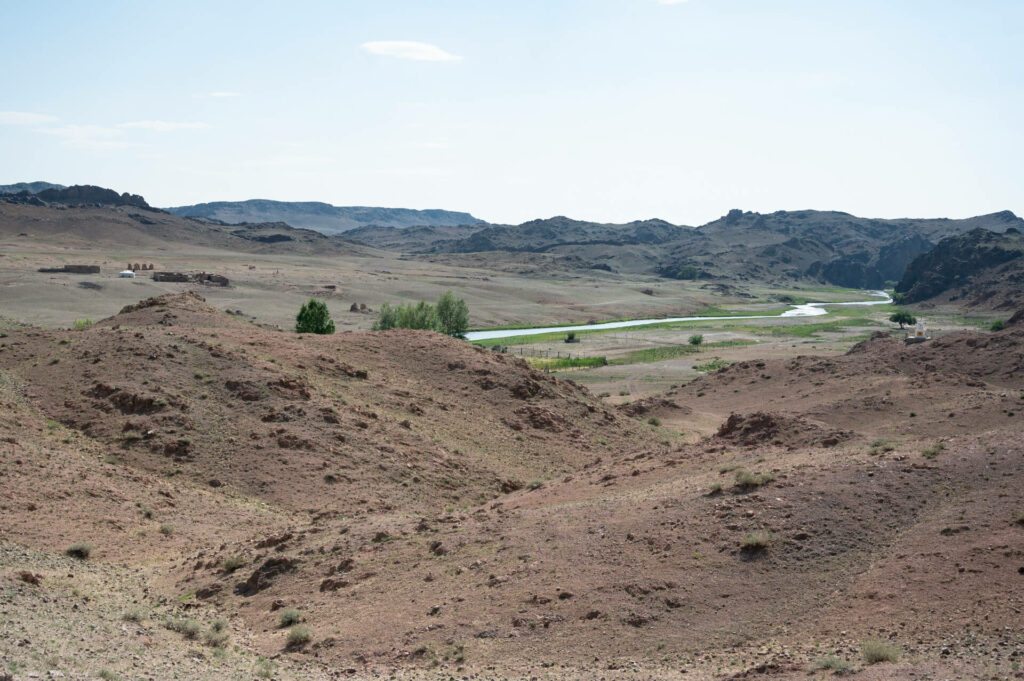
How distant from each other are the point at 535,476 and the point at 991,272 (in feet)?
539

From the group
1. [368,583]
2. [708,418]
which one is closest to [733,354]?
[708,418]

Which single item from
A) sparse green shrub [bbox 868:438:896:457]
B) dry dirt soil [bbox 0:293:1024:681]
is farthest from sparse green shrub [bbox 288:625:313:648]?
sparse green shrub [bbox 868:438:896:457]

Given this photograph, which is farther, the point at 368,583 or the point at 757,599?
the point at 368,583

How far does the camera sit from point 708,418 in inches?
1972

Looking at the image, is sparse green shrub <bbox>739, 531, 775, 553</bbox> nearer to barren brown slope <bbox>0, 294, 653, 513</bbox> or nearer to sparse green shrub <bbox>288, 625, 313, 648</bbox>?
sparse green shrub <bbox>288, 625, 313, 648</bbox>

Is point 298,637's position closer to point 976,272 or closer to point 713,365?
point 713,365

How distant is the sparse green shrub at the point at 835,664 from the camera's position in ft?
43.5

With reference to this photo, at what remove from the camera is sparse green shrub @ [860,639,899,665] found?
1366 centimetres

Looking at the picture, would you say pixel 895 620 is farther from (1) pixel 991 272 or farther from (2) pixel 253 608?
(1) pixel 991 272

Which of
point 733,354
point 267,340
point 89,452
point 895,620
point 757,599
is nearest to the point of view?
point 895,620

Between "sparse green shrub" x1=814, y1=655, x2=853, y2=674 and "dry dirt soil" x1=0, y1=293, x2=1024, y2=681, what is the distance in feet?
0.15

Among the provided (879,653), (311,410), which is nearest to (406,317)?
(311,410)

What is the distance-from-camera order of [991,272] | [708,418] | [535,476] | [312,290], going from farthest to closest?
[991,272], [312,290], [708,418], [535,476]

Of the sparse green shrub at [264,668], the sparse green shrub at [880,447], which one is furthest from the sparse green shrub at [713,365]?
the sparse green shrub at [264,668]
